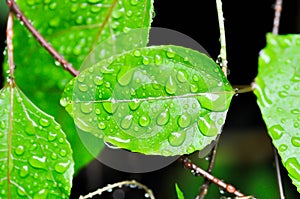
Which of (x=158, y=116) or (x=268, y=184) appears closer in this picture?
(x=158, y=116)

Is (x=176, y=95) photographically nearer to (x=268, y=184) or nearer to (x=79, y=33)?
(x=79, y=33)

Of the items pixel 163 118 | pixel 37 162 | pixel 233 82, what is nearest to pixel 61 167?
pixel 37 162

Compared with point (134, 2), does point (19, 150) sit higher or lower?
lower

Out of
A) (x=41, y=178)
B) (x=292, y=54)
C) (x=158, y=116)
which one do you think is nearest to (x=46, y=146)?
(x=41, y=178)

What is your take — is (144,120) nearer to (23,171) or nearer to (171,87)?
(171,87)

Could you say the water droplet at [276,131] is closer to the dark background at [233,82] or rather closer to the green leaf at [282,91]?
the green leaf at [282,91]

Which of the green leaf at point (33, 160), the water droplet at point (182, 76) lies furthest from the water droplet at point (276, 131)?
the green leaf at point (33, 160)
